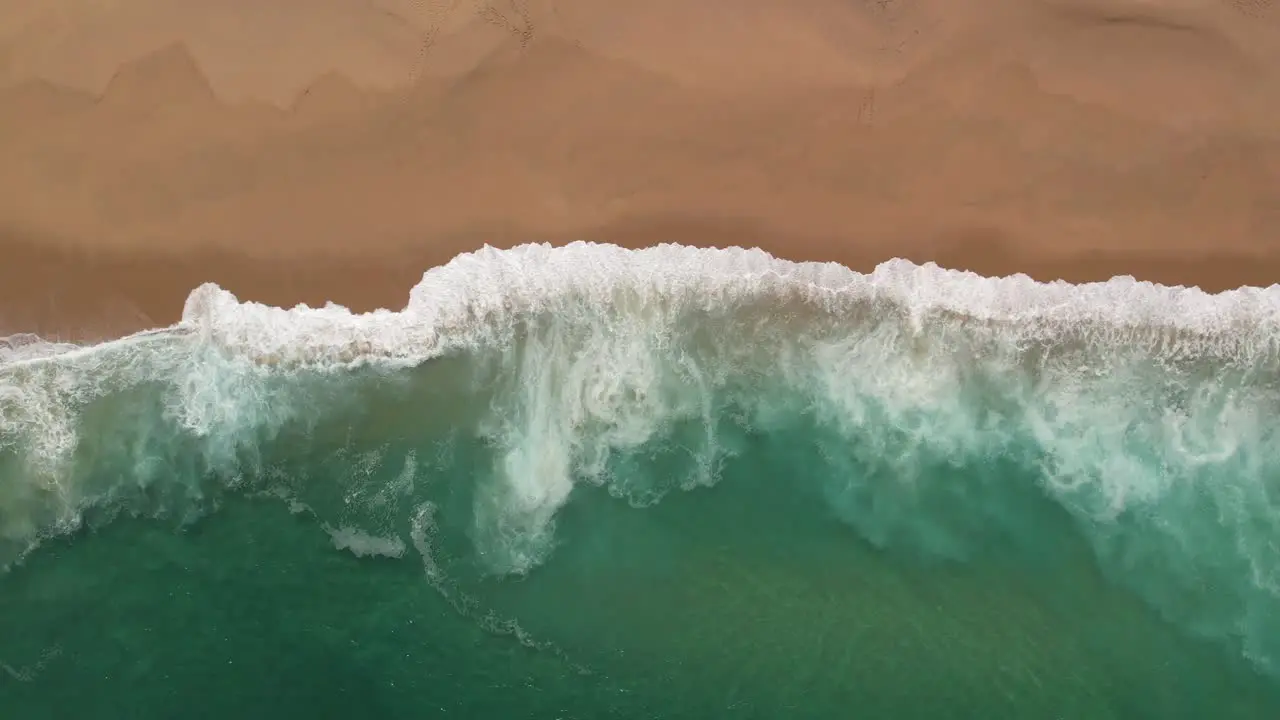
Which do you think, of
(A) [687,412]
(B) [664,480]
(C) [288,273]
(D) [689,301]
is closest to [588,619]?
(B) [664,480]

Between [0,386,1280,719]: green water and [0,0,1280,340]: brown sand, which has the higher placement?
[0,0,1280,340]: brown sand

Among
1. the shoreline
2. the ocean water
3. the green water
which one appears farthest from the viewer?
the shoreline

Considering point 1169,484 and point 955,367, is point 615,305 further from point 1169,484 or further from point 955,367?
point 1169,484

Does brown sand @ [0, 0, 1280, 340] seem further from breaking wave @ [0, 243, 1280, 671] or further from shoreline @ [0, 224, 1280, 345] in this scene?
breaking wave @ [0, 243, 1280, 671]

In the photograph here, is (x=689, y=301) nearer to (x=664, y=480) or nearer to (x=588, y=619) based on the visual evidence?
(x=664, y=480)

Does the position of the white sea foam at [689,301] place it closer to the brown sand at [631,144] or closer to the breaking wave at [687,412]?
the breaking wave at [687,412]

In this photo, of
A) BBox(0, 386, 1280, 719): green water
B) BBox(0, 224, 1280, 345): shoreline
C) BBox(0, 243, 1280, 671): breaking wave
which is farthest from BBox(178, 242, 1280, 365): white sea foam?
BBox(0, 386, 1280, 719): green water

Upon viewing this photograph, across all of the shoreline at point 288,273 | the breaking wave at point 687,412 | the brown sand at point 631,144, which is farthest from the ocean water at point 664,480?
the brown sand at point 631,144

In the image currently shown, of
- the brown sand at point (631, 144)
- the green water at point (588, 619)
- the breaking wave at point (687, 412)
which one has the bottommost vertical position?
the green water at point (588, 619)
